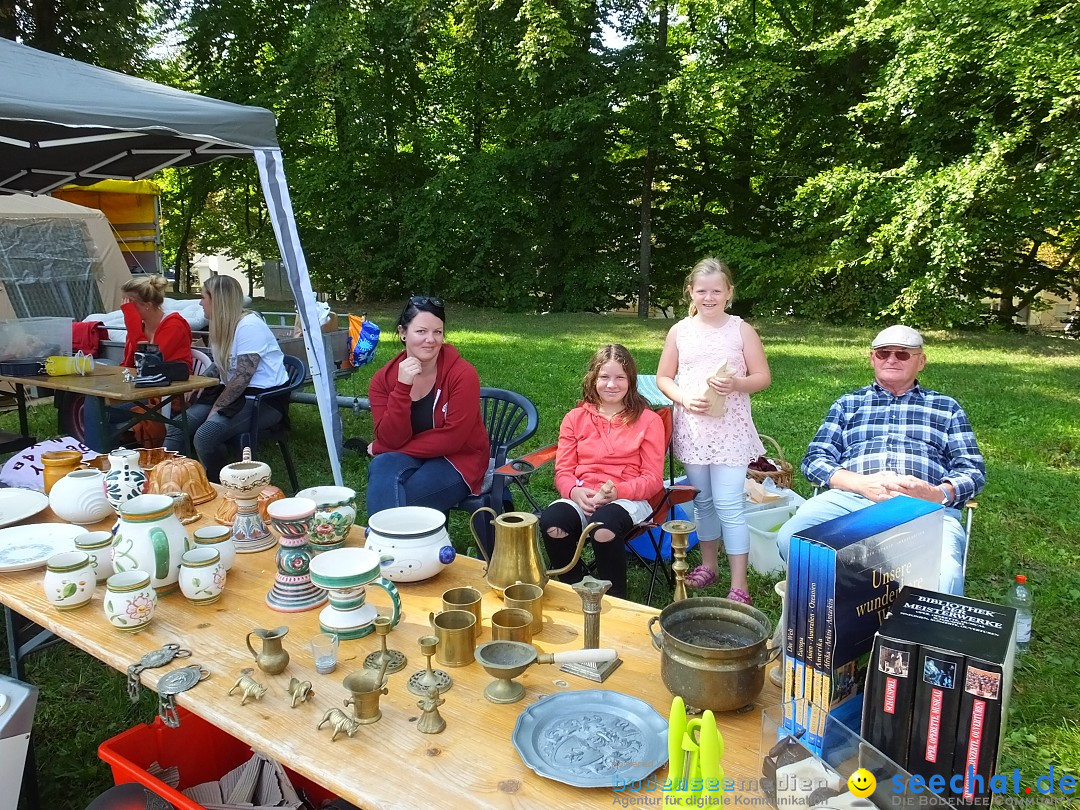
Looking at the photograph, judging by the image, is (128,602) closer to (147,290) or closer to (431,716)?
(431,716)

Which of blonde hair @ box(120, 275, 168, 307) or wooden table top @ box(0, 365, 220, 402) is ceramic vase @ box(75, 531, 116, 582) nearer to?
wooden table top @ box(0, 365, 220, 402)

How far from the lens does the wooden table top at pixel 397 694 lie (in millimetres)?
1202

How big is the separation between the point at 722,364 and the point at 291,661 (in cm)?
214

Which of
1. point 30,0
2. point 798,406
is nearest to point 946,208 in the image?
point 798,406

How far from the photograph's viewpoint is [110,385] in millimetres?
4328

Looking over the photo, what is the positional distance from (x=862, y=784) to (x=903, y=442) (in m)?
2.14

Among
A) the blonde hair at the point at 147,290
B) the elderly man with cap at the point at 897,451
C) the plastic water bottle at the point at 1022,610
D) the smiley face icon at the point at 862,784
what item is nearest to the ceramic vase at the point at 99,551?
the smiley face icon at the point at 862,784

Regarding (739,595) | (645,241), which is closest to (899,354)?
(739,595)

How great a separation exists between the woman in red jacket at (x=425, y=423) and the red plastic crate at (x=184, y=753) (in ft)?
4.22

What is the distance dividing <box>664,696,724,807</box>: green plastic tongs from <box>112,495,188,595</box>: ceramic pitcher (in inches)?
52.1

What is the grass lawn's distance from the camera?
97.3 inches

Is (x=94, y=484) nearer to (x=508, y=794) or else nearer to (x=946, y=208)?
(x=508, y=794)

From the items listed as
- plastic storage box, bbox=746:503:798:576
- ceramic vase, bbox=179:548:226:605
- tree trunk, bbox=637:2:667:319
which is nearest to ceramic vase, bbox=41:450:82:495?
ceramic vase, bbox=179:548:226:605

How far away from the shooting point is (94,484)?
7.50 feet
